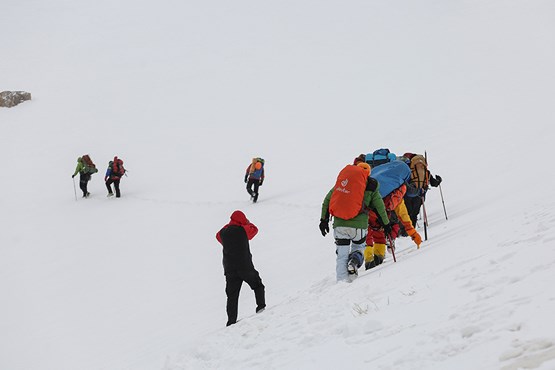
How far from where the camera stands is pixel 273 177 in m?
21.8

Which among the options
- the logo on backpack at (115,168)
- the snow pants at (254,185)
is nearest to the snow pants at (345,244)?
the snow pants at (254,185)

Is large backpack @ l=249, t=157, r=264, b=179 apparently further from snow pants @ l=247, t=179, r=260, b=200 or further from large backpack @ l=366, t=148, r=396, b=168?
large backpack @ l=366, t=148, r=396, b=168

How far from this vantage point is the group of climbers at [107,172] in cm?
2073

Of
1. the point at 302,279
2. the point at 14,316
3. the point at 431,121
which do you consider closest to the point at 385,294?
the point at 302,279

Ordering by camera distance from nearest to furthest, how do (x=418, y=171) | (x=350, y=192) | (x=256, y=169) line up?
1. (x=350, y=192)
2. (x=418, y=171)
3. (x=256, y=169)

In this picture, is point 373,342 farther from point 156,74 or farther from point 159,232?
point 156,74

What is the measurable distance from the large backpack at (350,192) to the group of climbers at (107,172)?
14.9m

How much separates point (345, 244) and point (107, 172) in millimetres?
15316

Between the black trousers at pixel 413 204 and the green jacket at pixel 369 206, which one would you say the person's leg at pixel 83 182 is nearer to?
the black trousers at pixel 413 204

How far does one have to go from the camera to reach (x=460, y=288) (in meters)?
4.59

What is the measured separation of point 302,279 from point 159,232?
686 cm

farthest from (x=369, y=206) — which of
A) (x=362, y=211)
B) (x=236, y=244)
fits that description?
(x=236, y=244)

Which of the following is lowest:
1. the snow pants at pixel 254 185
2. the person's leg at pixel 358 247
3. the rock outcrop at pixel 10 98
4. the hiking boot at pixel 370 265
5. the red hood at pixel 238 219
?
the hiking boot at pixel 370 265

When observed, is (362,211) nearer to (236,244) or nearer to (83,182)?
(236,244)
